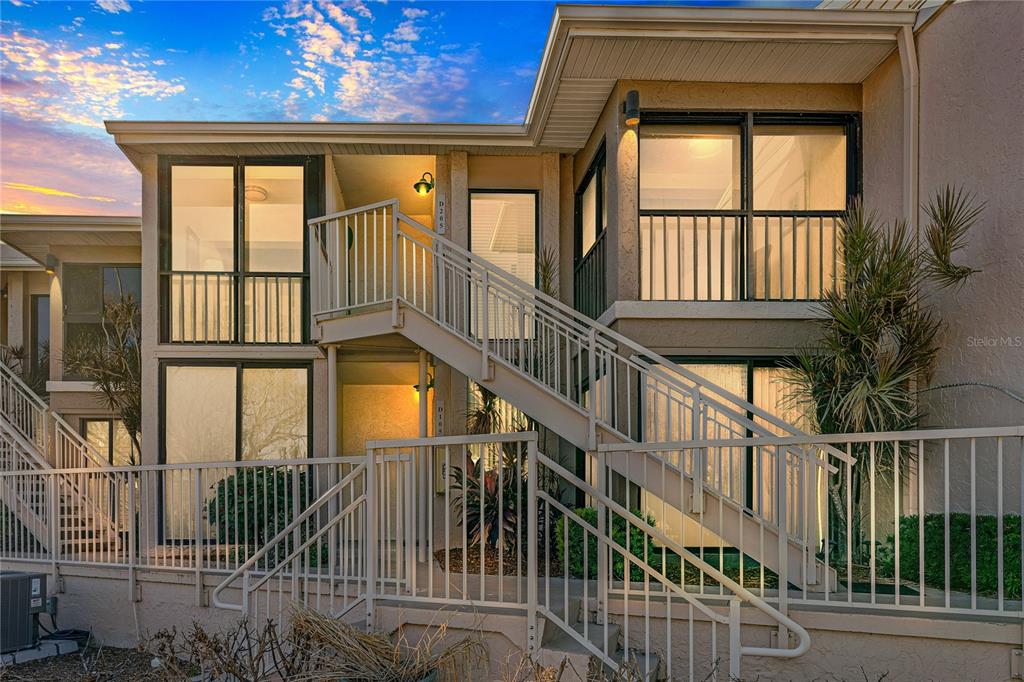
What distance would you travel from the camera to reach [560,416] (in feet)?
21.9

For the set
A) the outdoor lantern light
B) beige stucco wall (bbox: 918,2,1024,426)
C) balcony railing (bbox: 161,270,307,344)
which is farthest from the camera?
the outdoor lantern light

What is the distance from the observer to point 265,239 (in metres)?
10.4

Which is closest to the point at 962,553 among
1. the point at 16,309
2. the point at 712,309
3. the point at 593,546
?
the point at 593,546

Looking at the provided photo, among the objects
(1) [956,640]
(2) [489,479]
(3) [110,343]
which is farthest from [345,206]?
(1) [956,640]

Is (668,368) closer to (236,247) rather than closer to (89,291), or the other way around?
(236,247)

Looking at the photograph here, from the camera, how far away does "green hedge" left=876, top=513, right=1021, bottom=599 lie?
504 centimetres

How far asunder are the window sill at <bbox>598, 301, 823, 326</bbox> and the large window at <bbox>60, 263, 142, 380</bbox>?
32.5ft

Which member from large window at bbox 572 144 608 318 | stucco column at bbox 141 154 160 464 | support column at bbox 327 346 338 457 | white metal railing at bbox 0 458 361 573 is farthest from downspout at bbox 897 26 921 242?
stucco column at bbox 141 154 160 464

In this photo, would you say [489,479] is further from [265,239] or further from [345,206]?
[345,206]

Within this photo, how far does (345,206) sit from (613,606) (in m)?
8.93

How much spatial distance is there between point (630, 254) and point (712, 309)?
39.6 inches

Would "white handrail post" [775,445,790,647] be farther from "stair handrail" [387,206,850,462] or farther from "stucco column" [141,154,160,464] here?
"stucco column" [141,154,160,464]

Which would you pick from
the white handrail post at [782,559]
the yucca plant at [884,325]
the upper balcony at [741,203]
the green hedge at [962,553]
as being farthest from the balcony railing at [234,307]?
the green hedge at [962,553]

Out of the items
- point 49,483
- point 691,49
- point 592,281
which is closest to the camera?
point 691,49
